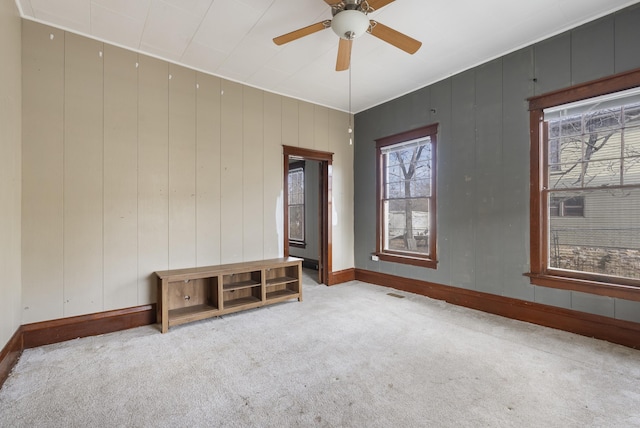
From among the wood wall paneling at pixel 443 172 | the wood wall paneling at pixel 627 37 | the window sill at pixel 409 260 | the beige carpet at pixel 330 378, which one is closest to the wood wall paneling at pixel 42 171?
the beige carpet at pixel 330 378

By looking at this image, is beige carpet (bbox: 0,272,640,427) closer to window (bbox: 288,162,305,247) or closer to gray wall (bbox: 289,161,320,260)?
gray wall (bbox: 289,161,320,260)

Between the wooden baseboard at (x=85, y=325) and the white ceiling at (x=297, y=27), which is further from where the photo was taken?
the wooden baseboard at (x=85, y=325)

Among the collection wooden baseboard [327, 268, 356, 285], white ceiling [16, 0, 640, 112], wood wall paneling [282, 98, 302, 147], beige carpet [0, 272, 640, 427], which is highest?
white ceiling [16, 0, 640, 112]

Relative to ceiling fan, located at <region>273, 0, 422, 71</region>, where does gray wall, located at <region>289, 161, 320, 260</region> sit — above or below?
below

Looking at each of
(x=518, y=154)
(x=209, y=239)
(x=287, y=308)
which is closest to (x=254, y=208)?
(x=209, y=239)

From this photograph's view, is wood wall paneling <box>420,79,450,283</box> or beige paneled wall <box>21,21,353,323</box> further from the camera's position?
wood wall paneling <box>420,79,450,283</box>

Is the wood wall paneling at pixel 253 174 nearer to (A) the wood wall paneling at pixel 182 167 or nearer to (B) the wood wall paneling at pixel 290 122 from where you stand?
(B) the wood wall paneling at pixel 290 122

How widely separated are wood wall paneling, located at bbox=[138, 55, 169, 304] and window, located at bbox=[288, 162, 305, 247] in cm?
375

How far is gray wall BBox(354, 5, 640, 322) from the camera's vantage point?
2844mm

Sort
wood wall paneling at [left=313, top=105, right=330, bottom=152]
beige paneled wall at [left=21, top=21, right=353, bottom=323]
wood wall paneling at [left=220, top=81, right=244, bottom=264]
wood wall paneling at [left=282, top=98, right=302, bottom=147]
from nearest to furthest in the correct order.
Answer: beige paneled wall at [left=21, top=21, right=353, bottom=323], wood wall paneling at [left=220, top=81, right=244, bottom=264], wood wall paneling at [left=282, top=98, right=302, bottom=147], wood wall paneling at [left=313, top=105, right=330, bottom=152]

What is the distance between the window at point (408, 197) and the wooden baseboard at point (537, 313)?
0.36m

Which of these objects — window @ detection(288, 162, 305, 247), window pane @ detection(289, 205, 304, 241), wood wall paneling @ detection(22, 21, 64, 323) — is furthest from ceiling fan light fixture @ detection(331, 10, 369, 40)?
window pane @ detection(289, 205, 304, 241)

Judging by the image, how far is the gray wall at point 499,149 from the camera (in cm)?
284

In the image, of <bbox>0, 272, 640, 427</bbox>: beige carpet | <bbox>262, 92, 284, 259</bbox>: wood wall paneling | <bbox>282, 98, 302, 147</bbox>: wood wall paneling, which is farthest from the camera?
<bbox>282, 98, 302, 147</bbox>: wood wall paneling
